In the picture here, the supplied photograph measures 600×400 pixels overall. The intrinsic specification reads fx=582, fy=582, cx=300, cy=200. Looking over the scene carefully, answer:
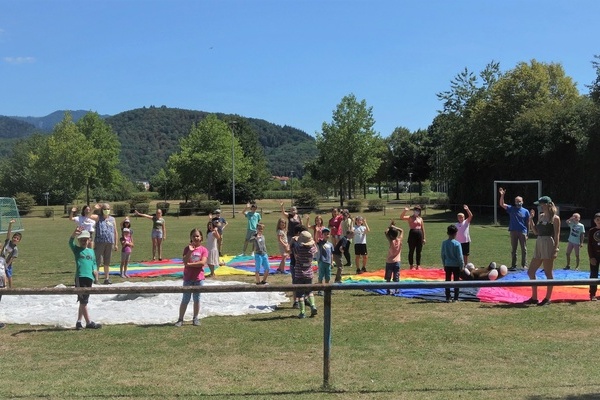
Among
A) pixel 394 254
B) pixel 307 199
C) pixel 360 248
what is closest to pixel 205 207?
pixel 307 199

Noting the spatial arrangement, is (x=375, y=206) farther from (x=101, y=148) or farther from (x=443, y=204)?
(x=101, y=148)

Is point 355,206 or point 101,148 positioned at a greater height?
point 101,148

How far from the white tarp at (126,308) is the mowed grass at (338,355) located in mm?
294

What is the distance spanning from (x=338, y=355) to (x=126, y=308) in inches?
191

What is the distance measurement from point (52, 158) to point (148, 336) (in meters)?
57.3

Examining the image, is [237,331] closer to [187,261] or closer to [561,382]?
[187,261]

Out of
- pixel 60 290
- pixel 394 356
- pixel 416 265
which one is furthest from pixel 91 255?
pixel 416 265

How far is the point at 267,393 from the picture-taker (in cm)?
573

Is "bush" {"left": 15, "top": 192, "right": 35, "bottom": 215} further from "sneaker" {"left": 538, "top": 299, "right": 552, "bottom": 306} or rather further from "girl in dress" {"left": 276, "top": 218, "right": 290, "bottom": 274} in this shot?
Answer: "sneaker" {"left": 538, "top": 299, "right": 552, "bottom": 306}

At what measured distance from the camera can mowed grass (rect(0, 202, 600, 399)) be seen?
5844mm

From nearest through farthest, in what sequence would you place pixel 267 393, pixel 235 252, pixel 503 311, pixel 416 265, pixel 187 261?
pixel 267 393 → pixel 187 261 → pixel 503 311 → pixel 416 265 → pixel 235 252

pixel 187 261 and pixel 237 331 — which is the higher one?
pixel 187 261

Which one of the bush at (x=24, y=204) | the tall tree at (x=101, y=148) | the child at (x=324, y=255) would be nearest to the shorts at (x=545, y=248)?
the child at (x=324, y=255)

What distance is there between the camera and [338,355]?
7285 mm
